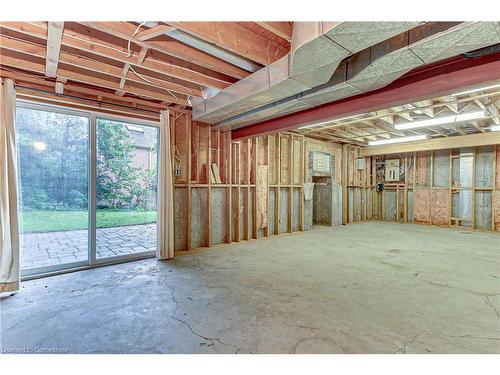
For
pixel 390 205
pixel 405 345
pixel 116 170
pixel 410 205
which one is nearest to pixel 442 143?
pixel 410 205

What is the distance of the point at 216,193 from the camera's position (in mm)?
5086

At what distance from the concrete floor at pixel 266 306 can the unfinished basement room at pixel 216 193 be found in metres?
0.02

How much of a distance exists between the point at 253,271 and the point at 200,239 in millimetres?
1677

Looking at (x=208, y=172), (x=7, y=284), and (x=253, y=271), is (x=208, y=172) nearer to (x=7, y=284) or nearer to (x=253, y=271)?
(x=253, y=271)

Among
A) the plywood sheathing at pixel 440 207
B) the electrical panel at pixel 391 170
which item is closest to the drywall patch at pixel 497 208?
the plywood sheathing at pixel 440 207

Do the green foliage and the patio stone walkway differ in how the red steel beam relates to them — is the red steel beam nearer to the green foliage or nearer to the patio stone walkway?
the green foliage

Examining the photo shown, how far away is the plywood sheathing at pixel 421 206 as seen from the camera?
8297mm

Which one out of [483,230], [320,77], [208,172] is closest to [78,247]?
[208,172]

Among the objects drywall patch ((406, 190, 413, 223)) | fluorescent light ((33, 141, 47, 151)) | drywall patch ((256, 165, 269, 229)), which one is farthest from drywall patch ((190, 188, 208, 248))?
drywall patch ((406, 190, 413, 223))

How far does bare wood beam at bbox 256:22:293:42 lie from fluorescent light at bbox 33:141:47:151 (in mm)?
3505

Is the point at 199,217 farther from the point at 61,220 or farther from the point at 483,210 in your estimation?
the point at 483,210

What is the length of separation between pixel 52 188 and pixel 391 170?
10003 mm

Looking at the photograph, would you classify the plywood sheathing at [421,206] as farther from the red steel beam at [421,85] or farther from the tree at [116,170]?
the tree at [116,170]

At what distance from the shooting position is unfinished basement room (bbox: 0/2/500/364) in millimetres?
1978
